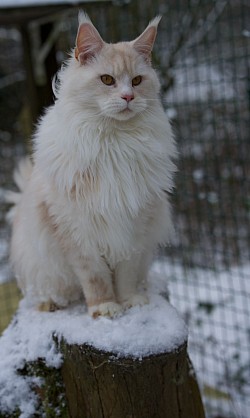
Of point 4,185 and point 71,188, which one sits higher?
point 71,188

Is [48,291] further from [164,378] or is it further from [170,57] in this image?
[170,57]

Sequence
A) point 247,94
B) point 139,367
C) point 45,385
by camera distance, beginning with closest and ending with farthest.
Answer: point 139,367 → point 45,385 → point 247,94

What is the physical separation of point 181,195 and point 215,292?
0.75 metres

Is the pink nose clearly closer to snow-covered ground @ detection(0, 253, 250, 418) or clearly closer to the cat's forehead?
the cat's forehead

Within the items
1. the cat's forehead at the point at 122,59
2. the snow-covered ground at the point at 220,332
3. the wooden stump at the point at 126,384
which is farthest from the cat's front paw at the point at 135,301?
the snow-covered ground at the point at 220,332

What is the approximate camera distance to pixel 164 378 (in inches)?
53.6

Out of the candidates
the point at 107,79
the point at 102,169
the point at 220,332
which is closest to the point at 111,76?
the point at 107,79

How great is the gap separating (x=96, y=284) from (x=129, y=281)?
114 mm

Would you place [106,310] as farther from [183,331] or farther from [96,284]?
[183,331]

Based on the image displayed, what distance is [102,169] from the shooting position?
139 centimetres

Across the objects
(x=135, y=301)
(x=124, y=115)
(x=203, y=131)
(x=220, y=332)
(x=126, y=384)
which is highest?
(x=124, y=115)

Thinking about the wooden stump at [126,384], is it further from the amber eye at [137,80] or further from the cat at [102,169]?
the amber eye at [137,80]

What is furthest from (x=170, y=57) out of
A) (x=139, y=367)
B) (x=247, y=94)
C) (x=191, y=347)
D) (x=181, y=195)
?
(x=139, y=367)

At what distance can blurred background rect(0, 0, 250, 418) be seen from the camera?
2459 mm
